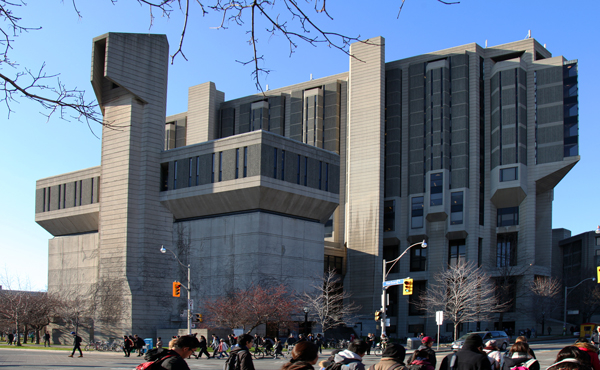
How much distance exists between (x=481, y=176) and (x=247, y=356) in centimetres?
8421

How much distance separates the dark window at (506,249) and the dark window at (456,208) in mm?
7917

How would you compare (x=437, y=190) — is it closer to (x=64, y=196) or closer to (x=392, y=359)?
(x=64, y=196)

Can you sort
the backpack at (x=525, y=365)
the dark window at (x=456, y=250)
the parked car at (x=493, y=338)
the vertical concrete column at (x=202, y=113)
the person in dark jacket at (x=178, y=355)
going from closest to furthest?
1. the person in dark jacket at (x=178, y=355)
2. the backpack at (x=525, y=365)
3. the parked car at (x=493, y=338)
4. the dark window at (x=456, y=250)
5. the vertical concrete column at (x=202, y=113)

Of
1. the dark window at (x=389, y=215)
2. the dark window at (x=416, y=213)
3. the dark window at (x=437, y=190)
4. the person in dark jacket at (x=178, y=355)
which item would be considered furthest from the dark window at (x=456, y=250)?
the person in dark jacket at (x=178, y=355)

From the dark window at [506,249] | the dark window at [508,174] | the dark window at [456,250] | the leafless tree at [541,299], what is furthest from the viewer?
the dark window at [456,250]

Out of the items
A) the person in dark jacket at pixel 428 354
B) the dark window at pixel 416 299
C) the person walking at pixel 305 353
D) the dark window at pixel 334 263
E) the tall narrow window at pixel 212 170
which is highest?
the tall narrow window at pixel 212 170

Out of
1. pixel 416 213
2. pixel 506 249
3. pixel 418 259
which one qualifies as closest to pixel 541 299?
pixel 506 249

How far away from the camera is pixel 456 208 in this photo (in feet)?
281

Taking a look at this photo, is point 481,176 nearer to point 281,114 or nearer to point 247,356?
point 281,114

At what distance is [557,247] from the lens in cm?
13262

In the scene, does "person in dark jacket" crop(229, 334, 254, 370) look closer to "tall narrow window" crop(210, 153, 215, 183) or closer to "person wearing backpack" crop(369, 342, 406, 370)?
"person wearing backpack" crop(369, 342, 406, 370)

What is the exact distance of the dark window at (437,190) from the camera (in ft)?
282

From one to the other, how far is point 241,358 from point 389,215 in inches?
3242

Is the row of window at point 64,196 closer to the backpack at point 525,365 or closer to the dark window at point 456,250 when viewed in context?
the dark window at point 456,250
